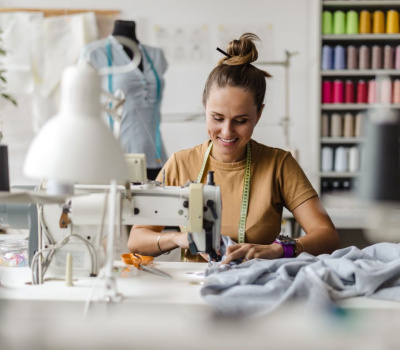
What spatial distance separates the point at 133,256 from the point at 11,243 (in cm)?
49

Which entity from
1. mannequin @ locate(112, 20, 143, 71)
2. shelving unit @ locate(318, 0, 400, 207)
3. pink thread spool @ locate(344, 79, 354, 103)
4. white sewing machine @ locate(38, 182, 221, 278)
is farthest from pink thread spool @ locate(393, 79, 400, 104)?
white sewing machine @ locate(38, 182, 221, 278)

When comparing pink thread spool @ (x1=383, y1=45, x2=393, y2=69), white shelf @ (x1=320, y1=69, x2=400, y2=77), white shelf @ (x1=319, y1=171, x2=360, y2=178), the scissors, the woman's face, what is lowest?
the scissors

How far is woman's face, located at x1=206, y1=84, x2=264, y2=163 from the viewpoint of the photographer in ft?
6.15

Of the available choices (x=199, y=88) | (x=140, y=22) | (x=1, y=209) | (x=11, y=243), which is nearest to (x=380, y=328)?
(x=1, y=209)

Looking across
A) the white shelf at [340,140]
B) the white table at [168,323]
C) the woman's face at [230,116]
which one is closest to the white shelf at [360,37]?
the white shelf at [340,140]

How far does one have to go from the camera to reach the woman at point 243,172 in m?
1.88

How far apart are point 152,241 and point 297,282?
2.32 feet

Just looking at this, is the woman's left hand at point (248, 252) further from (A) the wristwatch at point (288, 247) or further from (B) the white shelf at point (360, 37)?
(B) the white shelf at point (360, 37)

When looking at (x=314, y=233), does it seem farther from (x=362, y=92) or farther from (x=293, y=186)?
(x=362, y=92)

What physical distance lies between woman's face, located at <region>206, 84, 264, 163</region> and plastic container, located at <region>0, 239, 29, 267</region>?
73 centimetres

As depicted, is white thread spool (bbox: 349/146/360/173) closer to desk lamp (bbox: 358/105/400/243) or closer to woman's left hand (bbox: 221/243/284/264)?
woman's left hand (bbox: 221/243/284/264)

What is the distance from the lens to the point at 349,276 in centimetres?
134

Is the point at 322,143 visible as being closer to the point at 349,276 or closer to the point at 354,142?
the point at 354,142

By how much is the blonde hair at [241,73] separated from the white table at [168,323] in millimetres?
797
